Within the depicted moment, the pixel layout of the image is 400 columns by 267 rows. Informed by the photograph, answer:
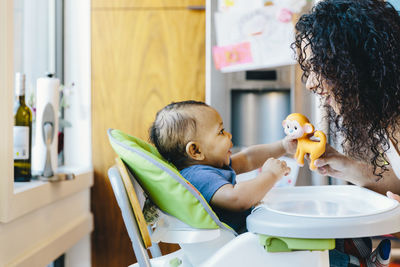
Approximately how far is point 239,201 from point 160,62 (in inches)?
52.4

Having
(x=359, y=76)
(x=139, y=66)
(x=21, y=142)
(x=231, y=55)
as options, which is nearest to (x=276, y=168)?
(x=359, y=76)

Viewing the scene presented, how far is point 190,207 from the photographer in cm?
98

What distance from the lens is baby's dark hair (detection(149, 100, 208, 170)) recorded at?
1252 mm

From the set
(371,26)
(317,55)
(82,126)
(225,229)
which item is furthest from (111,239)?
(371,26)

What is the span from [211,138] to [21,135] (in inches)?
29.3

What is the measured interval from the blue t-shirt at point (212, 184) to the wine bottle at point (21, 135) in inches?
27.7

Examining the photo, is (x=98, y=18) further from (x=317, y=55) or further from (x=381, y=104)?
(x=381, y=104)

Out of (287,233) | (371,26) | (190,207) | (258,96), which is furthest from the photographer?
(258,96)

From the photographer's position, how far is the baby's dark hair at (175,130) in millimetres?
1252

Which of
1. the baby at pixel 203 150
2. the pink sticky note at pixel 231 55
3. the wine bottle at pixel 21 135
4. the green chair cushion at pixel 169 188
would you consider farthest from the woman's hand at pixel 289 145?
the wine bottle at pixel 21 135

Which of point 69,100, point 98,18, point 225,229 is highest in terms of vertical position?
point 98,18

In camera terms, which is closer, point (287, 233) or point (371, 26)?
point (287, 233)

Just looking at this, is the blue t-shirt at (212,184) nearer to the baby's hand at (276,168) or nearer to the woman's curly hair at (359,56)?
the baby's hand at (276,168)

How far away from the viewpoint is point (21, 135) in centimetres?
154
